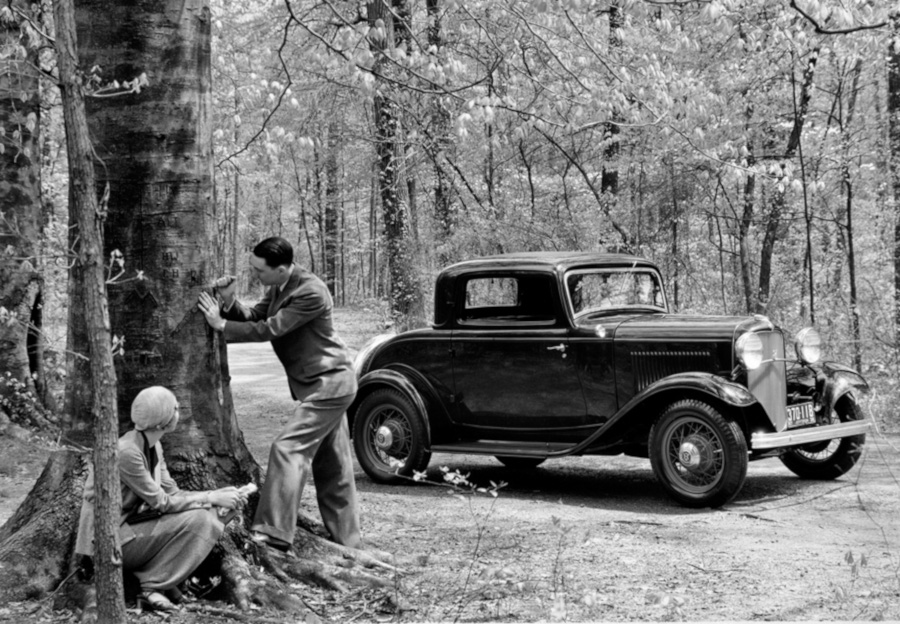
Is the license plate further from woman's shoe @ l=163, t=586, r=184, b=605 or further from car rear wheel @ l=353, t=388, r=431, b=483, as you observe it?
woman's shoe @ l=163, t=586, r=184, b=605

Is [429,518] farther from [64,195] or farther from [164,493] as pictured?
[64,195]

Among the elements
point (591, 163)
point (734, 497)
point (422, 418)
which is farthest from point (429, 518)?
point (591, 163)

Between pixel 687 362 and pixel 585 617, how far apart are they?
4077mm

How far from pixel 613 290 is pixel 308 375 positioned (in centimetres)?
419

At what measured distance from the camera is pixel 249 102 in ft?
48.0

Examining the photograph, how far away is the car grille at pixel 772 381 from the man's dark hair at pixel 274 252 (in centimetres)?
405

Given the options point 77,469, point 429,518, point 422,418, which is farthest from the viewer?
point 422,418

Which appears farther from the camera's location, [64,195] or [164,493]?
[64,195]

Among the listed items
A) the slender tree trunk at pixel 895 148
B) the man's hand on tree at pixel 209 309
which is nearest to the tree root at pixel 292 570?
the man's hand on tree at pixel 209 309

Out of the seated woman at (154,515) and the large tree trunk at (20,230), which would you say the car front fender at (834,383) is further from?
the large tree trunk at (20,230)

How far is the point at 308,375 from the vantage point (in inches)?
261

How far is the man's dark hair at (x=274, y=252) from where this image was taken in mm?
6523

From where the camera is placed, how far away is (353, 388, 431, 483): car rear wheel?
9.73 metres

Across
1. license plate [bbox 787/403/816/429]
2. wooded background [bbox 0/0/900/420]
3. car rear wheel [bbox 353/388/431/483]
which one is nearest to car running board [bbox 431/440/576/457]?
car rear wheel [bbox 353/388/431/483]
